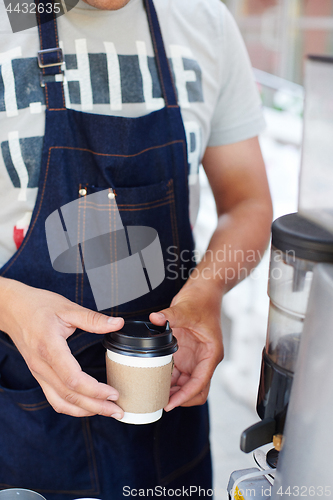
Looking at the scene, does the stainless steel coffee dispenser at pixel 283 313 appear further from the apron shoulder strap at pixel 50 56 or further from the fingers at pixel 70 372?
the apron shoulder strap at pixel 50 56

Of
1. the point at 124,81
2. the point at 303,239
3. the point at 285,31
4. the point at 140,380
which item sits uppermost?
the point at 285,31

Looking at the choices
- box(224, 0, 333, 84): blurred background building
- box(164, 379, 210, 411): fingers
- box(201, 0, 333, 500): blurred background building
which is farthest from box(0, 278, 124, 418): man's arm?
box(224, 0, 333, 84): blurred background building

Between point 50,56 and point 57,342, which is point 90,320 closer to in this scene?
point 57,342

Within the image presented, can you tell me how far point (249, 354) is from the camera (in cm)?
247

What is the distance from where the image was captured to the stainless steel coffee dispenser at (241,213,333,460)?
0.53 metres

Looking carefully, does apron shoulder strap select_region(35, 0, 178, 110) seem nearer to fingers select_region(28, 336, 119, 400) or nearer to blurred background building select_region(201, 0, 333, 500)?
fingers select_region(28, 336, 119, 400)

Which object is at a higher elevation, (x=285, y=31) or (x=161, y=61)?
(x=285, y=31)

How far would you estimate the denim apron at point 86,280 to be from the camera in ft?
2.93

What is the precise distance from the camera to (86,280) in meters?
0.94

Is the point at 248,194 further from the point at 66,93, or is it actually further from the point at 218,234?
the point at 66,93

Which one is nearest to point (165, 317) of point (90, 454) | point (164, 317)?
point (164, 317)

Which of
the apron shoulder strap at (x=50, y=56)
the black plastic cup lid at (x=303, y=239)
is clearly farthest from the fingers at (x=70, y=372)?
the apron shoulder strap at (x=50, y=56)

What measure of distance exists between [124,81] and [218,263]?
46 cm

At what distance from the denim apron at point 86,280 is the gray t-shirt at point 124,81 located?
0.03 metres
